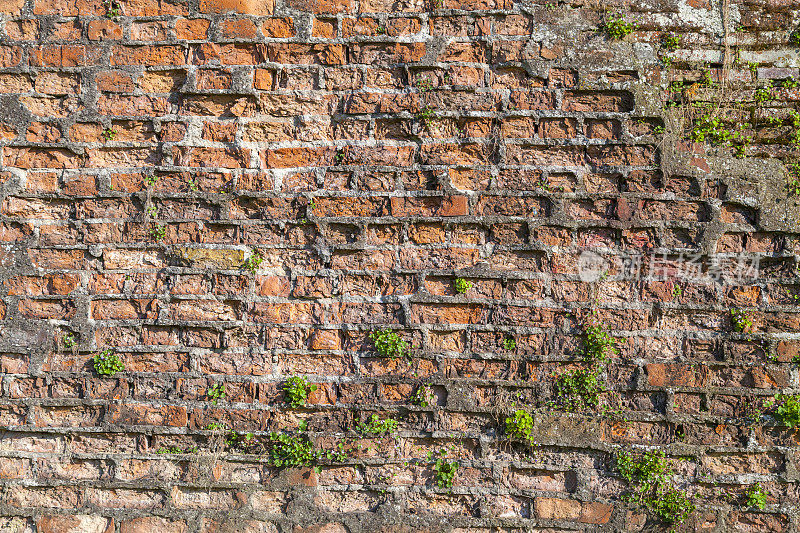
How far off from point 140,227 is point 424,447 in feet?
4.03

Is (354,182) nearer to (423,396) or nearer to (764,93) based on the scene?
(423,396)

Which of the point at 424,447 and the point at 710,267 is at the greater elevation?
the point at 710,267

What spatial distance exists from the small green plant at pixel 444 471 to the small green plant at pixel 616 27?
1536 mm

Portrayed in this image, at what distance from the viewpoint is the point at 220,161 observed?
1781 mm

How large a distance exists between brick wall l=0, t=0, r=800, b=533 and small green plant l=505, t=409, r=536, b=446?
0.02 metres

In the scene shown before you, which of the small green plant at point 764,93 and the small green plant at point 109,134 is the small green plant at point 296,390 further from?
the small green plant at point 764,93

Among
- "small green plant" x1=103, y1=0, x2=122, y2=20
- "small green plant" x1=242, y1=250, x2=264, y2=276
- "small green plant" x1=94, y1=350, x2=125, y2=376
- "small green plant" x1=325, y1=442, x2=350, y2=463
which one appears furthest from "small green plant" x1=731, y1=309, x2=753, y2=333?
"small green plant" x1=103, y1=0, x2=122, y2=20

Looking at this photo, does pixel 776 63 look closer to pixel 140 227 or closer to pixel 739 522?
pixel 739 522

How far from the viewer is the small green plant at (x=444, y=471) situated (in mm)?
1722

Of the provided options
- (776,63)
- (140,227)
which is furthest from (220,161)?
(776,63)

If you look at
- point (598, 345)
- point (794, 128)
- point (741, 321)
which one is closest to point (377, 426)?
point (598, 345)

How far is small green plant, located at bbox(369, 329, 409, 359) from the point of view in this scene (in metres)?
1.72

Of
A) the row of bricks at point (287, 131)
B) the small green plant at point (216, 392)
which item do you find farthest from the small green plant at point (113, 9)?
the small green plant at point (216, 392)

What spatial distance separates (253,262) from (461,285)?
0.71 metres
